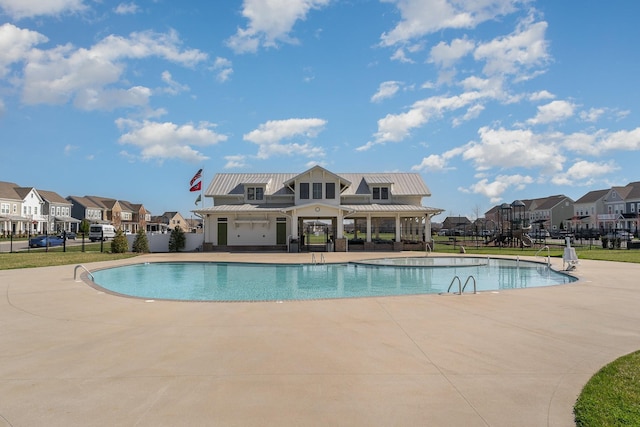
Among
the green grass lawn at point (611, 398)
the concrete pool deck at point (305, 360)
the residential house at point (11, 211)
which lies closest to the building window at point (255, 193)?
the concrete pool deck at point (305, 360)

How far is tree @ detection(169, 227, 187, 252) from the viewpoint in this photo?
96.0 feet

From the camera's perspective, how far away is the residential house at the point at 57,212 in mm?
62750

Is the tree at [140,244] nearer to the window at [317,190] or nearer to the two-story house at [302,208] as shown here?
the two-story house at [302,208]

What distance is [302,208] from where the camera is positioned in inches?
1101

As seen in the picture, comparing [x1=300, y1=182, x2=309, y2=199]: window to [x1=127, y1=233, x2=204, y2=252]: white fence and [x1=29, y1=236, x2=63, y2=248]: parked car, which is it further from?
[x1=29, y1=236, x2=63, y2=248]: parked car

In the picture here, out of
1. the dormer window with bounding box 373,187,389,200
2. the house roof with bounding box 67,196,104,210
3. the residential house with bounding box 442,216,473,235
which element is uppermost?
the house roof with bounding box 67,196,104,210

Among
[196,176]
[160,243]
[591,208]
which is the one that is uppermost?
[196,176]

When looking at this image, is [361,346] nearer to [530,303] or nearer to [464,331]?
[464,331]

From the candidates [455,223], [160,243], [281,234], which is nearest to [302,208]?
[281,234]

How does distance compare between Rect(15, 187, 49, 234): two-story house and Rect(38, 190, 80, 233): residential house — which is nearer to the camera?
Rect(15, 187, 49, 234): two-story house

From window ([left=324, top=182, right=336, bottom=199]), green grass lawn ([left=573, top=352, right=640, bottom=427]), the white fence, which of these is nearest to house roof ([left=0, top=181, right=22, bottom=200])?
the white fence

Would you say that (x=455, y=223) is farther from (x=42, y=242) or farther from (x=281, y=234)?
(x=42, y=242)

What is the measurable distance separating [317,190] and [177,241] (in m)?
11.3

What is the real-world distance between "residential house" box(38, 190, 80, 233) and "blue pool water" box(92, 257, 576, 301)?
53747 mm
